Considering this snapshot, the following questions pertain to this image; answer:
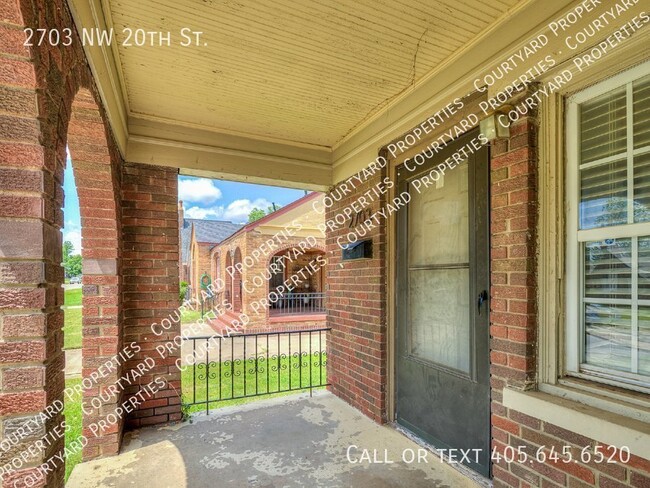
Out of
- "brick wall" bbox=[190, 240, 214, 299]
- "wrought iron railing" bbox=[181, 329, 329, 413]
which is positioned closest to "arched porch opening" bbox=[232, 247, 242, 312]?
"wrought iron railing" bbox=[181, 329, 329, 413]

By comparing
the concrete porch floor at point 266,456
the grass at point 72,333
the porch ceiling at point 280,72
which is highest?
the porch ceiling at point 280,72

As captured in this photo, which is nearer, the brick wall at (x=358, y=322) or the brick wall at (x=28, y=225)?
the brick wall at (x=28, y=225)

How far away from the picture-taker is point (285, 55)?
2.18 metres

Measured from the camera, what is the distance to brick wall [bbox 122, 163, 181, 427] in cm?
298

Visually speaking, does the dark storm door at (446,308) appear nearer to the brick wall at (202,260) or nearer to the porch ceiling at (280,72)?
the porch ceiling at (280,72)

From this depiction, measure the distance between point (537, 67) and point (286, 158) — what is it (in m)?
2.31

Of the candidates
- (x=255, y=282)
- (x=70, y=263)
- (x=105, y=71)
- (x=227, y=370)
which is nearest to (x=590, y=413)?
(x=105, y=71)

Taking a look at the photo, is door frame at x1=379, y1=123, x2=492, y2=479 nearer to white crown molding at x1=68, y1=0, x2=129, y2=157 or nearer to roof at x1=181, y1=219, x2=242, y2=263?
white crown molding at x1=68, y1=0, x2=129, y2=157

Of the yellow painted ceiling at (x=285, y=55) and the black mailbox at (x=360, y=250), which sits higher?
the yellow painted ceiling at (x=285, y=55)

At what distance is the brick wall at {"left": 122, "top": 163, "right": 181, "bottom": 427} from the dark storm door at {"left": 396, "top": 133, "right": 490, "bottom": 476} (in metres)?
1.94

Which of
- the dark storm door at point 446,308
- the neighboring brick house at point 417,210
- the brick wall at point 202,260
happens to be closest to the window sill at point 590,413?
the neighboring brick house at point 417,210

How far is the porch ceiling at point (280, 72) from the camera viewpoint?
1.81 metres

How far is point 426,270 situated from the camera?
8.85 feet

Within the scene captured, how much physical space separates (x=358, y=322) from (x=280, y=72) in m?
2.18
